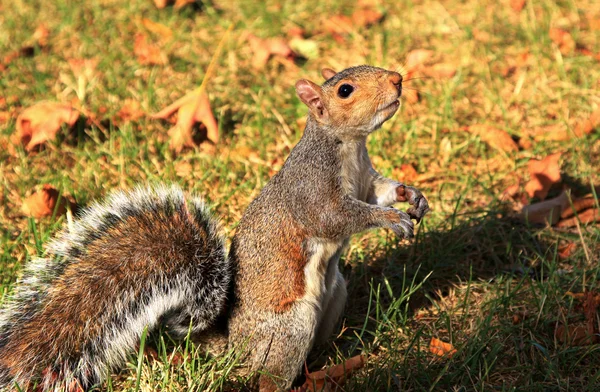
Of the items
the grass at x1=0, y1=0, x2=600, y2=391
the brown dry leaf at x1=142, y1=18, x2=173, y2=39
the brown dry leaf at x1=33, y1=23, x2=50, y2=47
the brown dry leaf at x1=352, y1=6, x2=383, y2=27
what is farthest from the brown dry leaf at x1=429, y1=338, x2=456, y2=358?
the brown dry leaf at x1=33, y1=23, x2=50, y2=47

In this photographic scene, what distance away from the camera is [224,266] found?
223 centimetres

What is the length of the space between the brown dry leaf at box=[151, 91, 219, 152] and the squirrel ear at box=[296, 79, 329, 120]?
1.01 meters

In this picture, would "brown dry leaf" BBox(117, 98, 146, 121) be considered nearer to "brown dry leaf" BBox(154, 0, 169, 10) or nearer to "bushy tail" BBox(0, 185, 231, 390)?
"brown dry leaf" BBox(154, 0, 169, 10)

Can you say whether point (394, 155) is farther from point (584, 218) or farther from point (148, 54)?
point (148, 54)

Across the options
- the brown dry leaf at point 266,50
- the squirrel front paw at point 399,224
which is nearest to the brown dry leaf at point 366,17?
the brown dry leaf at point 266,50

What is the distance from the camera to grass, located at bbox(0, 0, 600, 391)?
7.35 feet

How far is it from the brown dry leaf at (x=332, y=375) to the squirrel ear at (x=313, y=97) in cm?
70

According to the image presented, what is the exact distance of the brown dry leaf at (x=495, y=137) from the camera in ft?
10.6

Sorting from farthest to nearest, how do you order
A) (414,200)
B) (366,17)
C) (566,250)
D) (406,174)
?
(366,17) → (406,174) → (566,250) → (414,200)

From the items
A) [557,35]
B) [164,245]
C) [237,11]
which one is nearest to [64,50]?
[237,11]

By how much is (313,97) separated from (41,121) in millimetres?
1418

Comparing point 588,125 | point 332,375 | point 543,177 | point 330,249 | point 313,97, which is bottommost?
point 332,375

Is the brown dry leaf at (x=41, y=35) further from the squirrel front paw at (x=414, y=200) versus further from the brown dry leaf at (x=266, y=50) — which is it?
the squirrel front paw at (x=414, y=200)

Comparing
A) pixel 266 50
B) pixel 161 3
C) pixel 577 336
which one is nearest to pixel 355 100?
pixel 577 336
